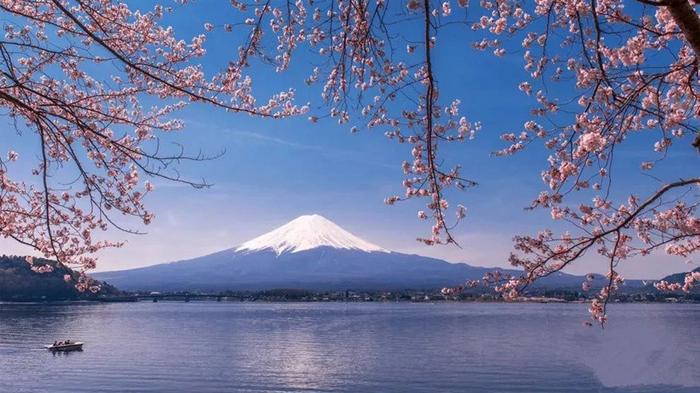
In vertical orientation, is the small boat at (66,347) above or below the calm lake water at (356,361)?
above

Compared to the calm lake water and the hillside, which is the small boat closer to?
the calm lake water

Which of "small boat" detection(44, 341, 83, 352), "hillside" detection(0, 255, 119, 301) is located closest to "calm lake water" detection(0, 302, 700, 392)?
"small boat" detection(44, 341, 83, 352)

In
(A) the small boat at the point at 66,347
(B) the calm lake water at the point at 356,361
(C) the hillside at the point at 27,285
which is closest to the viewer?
(B) the calm lake water at the point at 356,361

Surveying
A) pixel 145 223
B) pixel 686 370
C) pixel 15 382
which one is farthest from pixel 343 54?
pixel 686 370

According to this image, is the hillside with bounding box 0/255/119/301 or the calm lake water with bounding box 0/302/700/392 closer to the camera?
the calm lake water with bounding box 0/302/700/392

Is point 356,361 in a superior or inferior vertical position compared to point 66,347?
inferior

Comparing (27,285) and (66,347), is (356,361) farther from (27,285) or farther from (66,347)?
(27,285)

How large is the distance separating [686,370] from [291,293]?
97.3 metres

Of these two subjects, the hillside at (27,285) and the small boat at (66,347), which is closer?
the small boat at (66,347)

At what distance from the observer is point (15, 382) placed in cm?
2166

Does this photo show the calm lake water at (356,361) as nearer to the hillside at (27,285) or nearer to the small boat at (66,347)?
the small boat at (66,347)

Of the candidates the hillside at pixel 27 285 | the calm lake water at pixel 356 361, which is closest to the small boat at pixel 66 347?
the calm lake water at pixel 356 361

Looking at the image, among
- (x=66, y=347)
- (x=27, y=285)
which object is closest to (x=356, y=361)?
(x=66, y=347)

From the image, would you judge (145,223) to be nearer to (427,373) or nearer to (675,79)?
(675,79)
